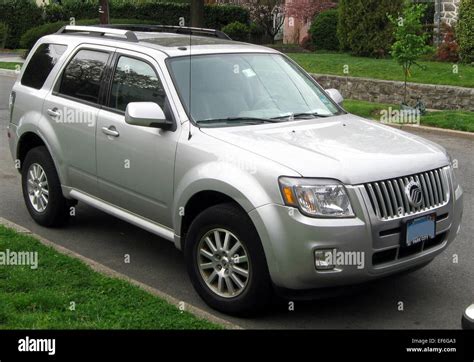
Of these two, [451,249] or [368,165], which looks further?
[451,249]

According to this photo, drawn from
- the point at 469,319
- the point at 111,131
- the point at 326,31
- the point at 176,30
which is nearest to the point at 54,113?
the point at 111,131

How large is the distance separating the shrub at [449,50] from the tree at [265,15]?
538 inches

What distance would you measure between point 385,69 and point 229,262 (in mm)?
14537

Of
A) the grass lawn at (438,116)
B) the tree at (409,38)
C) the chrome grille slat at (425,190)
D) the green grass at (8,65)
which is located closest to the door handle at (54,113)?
the chrome grille slat at (425,190)

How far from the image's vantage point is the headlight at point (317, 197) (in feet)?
15.5

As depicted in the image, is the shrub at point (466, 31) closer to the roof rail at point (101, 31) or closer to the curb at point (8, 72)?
the roof rail at point (101, 31)

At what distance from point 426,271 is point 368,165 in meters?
1.74

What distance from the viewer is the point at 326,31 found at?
83.9 ft

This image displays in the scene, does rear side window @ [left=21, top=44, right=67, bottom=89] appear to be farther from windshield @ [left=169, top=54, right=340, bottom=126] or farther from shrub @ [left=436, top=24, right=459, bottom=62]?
shrub @ [left=436, top=24, right=459, bottom=62]

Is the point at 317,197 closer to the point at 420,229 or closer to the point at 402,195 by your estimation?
the point at 402,195

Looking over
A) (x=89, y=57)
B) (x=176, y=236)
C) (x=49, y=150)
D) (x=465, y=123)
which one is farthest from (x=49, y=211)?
(x=465, y=123)

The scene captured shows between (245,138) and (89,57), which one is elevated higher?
(89,57)

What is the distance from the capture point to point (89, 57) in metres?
6.80

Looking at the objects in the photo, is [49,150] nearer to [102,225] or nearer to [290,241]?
[102,225]
